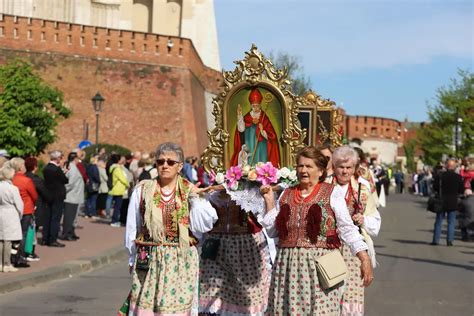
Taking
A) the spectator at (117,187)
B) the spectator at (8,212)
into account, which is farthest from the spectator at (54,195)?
the spectator at (117,187)

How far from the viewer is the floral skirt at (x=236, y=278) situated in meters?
8.56

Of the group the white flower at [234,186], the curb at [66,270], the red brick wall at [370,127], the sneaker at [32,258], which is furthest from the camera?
the red brick wall at [370,127]

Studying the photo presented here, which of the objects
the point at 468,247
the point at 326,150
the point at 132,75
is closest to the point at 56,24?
the point at 132,75

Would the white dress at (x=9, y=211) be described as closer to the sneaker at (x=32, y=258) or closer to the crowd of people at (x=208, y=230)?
the sneaker at (x=32, y=258)

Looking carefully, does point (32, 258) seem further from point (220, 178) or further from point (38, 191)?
point (220, 178)

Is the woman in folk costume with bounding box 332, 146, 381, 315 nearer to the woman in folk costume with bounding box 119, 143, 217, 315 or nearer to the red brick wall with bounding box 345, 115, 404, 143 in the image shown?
the woman in folk costume with bounding box 119, 143, 217, 315

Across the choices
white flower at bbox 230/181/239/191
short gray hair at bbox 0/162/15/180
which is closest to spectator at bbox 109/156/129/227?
short gray hair at bbox 0/162/15/180

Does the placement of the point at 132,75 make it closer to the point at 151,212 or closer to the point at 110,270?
the point at 110,270

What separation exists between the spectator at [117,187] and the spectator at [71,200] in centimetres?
410

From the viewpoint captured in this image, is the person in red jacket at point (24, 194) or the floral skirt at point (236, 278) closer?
the floral skirt at point (236, 278)

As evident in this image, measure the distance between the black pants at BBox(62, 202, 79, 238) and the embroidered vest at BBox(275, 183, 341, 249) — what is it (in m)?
12.7

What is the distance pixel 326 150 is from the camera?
9648 millimetres

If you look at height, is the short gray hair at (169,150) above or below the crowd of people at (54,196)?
above

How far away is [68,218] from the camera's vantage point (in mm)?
19578
